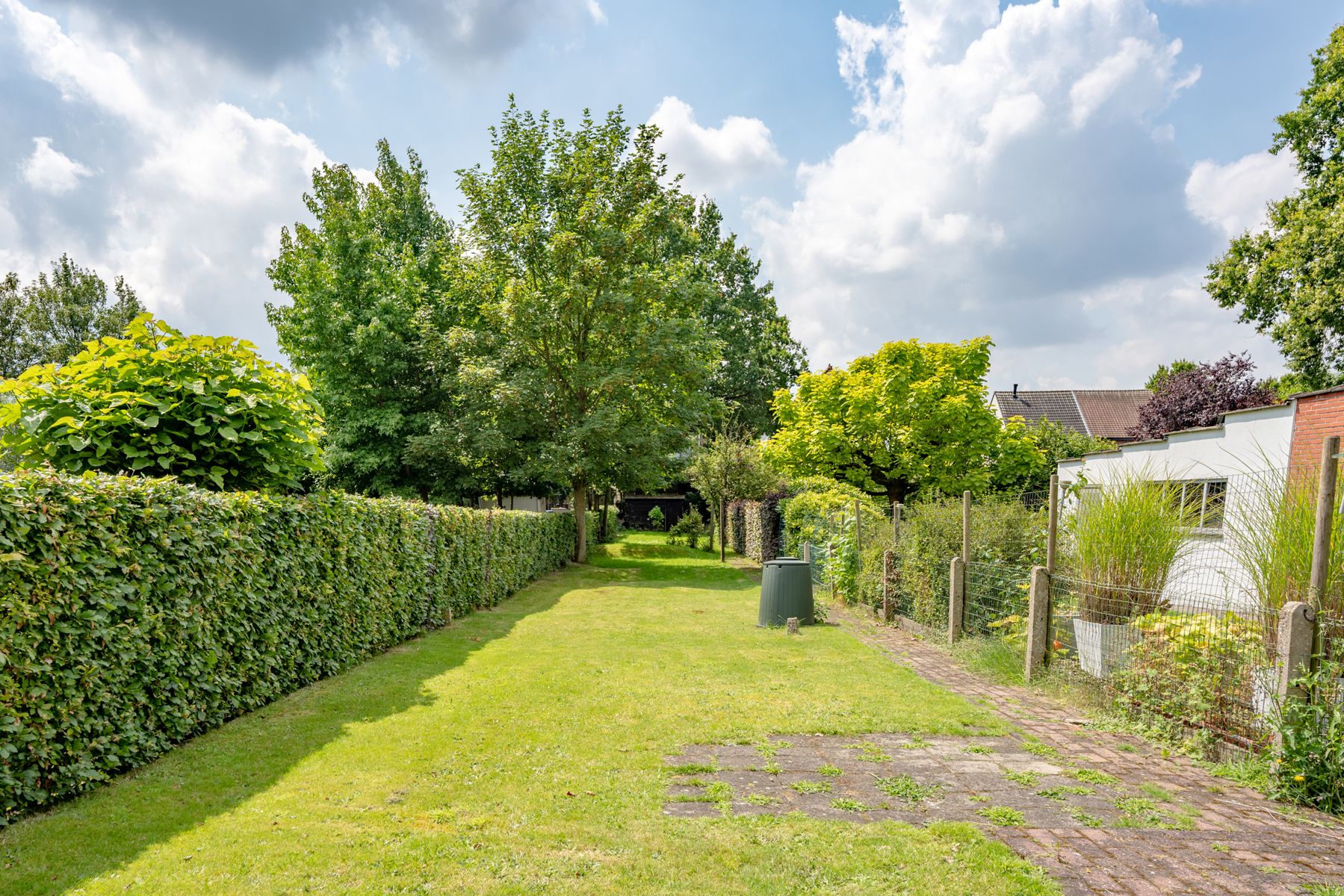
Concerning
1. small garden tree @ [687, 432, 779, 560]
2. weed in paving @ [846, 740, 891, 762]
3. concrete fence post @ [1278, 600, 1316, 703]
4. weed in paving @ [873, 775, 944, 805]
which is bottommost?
weed in paving @ [846, 740, 891, 762]

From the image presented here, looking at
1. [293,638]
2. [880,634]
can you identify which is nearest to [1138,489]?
[880,634]

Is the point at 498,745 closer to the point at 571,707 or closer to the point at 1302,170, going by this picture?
the point at 571,707

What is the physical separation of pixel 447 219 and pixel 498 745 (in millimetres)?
35707

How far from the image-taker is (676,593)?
1759cm

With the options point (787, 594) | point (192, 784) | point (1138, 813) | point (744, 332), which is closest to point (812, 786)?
point (1138, 813)

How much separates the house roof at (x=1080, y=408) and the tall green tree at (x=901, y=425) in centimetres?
2181

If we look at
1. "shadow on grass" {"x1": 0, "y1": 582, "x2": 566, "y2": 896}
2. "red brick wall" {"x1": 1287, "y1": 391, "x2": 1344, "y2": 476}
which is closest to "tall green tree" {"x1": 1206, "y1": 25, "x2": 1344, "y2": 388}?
"red brick wall" {"x1": 1287, "y1": 391, "x2": 1344, "y2": 476}

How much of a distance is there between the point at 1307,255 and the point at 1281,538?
21.4m

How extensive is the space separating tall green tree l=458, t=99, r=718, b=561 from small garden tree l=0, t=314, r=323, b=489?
1627cm

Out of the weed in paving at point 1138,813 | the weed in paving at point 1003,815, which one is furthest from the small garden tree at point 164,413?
the weed in paving at point 1138,813

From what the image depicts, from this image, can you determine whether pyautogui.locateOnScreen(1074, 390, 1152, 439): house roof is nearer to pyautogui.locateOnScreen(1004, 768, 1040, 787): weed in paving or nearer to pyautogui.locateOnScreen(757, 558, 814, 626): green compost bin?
Answer: pyautogui.locateOnScreen(757, 558, 814, 626): green compost bin

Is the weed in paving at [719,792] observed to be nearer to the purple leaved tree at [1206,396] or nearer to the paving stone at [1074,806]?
the paving stone at [1074,806]

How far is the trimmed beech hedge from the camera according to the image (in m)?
4.16

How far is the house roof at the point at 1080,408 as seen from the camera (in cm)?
4616
